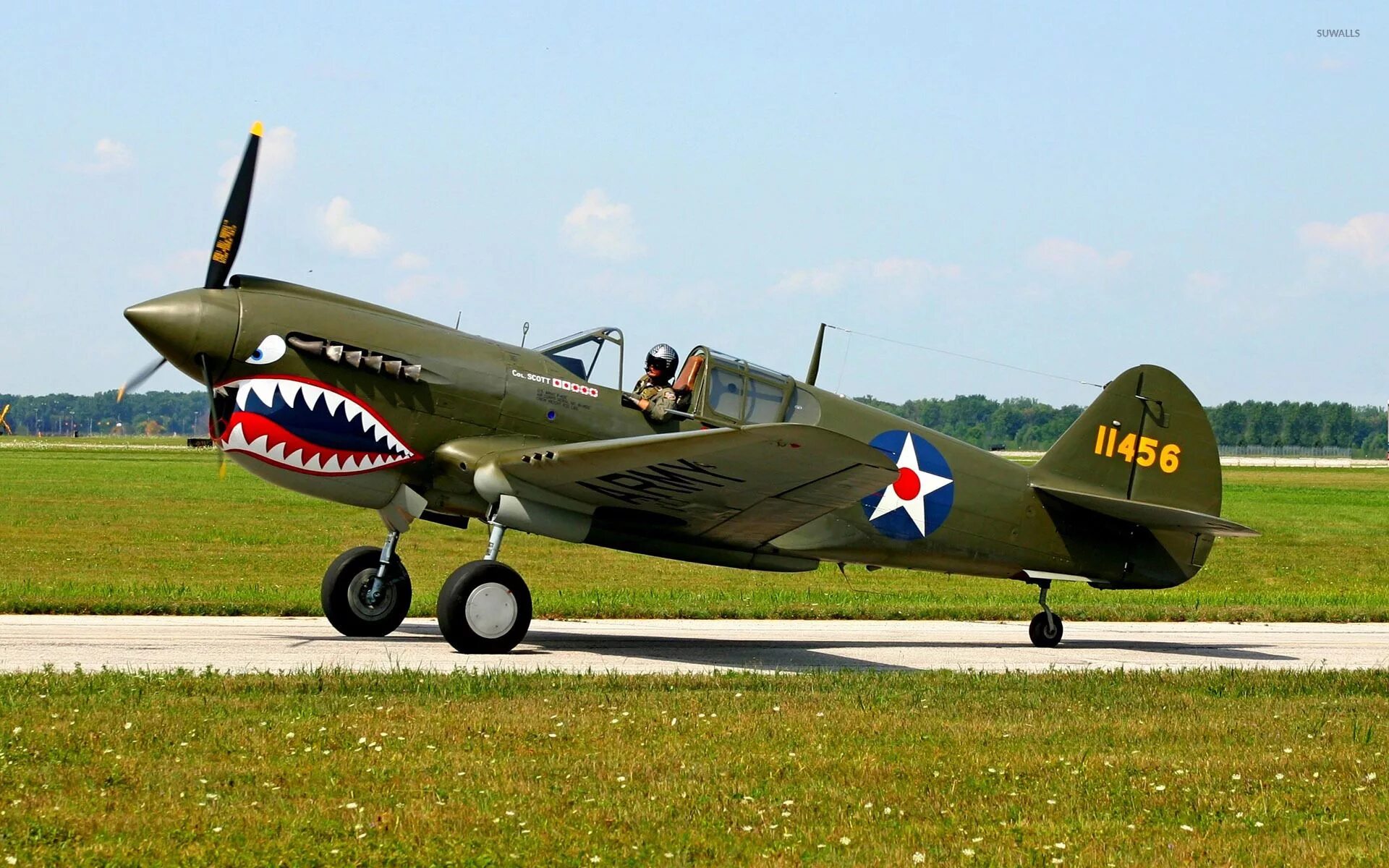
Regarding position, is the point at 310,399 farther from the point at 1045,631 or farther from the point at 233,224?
the point at 1045,631

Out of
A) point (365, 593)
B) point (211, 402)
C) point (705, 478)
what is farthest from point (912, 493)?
point (211, 402)

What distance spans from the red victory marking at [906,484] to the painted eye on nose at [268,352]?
18.2 ft

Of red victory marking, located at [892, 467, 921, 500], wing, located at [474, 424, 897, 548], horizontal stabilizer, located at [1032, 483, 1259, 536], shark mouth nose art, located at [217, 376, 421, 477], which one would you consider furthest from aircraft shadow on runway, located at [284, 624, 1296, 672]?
shark mouth nose art, located at [217, 376, 421, 477]

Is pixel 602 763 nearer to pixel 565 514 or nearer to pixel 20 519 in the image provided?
pixel 565 514

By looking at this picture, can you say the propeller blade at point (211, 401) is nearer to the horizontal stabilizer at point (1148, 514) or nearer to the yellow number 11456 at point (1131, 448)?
the horizontal stabilizer at point (1148, 514)

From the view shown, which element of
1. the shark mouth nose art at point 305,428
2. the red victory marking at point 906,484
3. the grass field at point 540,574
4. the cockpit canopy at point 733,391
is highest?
the cockpit canopy at point 733,391

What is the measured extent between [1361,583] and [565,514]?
18.2 metres

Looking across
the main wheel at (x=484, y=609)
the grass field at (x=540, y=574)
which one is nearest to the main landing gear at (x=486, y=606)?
the main wheel at (x=484, y=609)

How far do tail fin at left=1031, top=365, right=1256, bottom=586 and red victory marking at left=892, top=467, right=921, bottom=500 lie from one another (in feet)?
5.21

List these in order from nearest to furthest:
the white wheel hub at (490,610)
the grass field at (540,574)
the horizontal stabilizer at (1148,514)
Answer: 1. the white wheel hub at (490,610)
2. the horizontal stabilizer at (1148,514)
3. the grass field at (540,574)

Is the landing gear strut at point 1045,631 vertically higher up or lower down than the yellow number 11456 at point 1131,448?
lower down

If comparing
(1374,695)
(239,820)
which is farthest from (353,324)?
(1374,695)

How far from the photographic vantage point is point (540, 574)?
23609mm

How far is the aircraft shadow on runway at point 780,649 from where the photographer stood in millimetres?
11906
